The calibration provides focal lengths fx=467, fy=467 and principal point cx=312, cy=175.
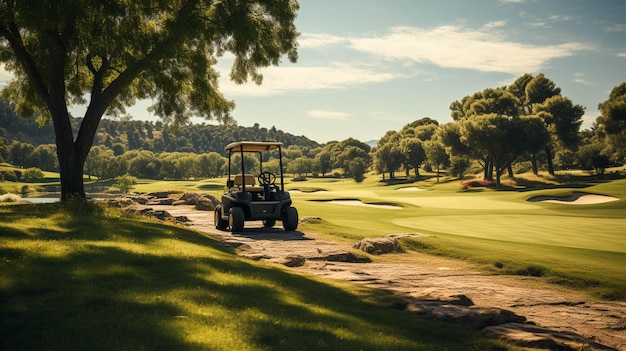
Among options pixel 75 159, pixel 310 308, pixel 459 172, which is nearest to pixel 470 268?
pixel 310 308

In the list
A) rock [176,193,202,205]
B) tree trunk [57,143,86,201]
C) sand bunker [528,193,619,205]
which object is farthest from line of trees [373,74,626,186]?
tree trunk [57,143,86,201]

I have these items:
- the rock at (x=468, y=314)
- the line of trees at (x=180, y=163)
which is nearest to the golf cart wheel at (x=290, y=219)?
the rock at (x=468, y=314)

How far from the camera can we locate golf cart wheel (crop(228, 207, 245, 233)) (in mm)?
16156

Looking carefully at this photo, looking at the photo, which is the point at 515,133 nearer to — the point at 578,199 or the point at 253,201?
the point at 578,199

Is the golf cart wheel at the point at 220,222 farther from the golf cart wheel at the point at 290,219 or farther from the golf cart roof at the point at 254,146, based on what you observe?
the golf cart roof at the point at 254,146

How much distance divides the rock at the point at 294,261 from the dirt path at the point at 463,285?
110mm

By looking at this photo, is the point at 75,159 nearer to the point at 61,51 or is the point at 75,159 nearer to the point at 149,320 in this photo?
the point at 61,51

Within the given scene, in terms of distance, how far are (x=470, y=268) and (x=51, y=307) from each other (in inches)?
390

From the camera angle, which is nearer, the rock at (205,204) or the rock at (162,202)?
the rock at (205,204)

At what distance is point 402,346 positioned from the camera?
5383 millimetres

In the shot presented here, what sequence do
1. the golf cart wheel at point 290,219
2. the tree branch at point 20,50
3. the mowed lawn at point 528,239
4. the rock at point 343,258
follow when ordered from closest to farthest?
the mowed lawn at point 528,239 < the rock at point 343,258 < the tree branch at point 20,50 < the golf cart wheel at point 290,219

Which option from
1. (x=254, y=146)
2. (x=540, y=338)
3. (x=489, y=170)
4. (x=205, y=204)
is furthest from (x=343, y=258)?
(x=489, y=170)

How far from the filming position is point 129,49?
1697cm

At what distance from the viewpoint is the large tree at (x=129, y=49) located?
1487 centimetres
